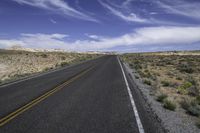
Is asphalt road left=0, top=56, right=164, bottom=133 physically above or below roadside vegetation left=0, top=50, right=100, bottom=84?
above

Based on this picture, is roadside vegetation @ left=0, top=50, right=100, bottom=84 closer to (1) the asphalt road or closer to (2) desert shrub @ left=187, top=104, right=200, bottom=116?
(1) the asphalt road

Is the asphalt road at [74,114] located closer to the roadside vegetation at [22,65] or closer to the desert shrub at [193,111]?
the desert shrub at [193,111]

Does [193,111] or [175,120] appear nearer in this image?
[175,120]

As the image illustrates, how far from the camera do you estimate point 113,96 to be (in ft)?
39.8

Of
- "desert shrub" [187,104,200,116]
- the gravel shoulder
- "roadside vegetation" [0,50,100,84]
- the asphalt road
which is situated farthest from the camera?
"roadside vegetation" [0,50,100,84]

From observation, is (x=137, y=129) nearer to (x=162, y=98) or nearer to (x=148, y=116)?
(x=148, y=116)

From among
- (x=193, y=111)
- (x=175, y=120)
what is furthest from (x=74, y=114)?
(x=193, y=111)

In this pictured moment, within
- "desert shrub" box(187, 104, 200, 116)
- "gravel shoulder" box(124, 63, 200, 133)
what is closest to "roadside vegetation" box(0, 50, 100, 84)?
"gravel shoulder" box(124, 63, 200, 133)

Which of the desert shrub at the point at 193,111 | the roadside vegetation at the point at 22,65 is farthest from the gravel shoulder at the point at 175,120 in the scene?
the roadside vegetation at the point at 22,65

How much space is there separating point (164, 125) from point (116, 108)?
2406 mm

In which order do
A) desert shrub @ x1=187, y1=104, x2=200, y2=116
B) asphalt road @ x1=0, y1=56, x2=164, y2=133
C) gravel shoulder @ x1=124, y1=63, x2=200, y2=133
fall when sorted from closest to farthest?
asphalt road @ x1=0, y1=56, x2=164, y2=133 → gravel shoulder @ x1=124, y1=63, x2=200, y2=133 → desert shrub @ x1=187, y1=104, x2=200, y2=116

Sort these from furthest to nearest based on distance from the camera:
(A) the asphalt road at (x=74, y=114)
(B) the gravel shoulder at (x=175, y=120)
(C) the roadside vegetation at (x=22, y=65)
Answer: (C) the roadside vegetation at (x=22, y=65), (B) the gravel shoulder at (x=175, y=120), (A) the asphalt road at (x=74, y=114)

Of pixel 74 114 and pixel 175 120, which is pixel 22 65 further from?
pixel 175 120

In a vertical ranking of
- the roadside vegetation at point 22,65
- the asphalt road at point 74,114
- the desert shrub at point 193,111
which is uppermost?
the asphalt road at point 74,114
